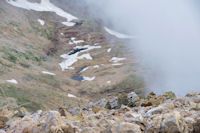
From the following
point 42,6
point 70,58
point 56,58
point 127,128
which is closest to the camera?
point 127,128

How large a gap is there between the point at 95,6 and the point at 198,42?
76243mm

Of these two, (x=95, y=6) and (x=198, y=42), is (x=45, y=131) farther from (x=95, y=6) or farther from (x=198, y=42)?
(x=95, y=6)

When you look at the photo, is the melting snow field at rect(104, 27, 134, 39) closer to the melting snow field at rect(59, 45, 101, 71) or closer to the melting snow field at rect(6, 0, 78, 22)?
the melting snow field at rect(6, 0, 78, 22)

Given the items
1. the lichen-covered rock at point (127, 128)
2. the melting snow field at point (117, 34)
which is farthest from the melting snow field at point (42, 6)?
the lichen-covered rock at point (127, 128)

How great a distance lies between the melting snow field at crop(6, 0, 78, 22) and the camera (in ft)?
379

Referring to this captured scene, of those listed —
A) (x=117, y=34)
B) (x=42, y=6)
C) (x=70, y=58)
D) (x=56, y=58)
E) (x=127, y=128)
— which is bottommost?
(x=127, y=128)

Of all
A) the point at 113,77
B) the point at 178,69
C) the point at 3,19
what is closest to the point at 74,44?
the point at 3,19

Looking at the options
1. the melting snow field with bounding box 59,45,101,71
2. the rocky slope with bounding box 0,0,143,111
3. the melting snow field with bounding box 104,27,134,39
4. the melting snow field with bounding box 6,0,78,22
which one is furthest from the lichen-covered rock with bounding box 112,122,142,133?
the melting snow field with bounding box 6,0,78,22

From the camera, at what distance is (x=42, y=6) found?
13162 centimetres

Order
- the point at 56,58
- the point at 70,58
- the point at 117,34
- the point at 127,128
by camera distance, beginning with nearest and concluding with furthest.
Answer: the point at 127,128
the point at 56,58
the point at 70,58
the point at 117,34

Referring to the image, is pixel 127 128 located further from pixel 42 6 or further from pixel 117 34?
pixel 42 6

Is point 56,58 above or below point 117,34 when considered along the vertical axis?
below

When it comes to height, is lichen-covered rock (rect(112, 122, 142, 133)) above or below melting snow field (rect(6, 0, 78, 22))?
below

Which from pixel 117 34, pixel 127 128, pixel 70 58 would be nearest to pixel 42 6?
pixel 117 34
